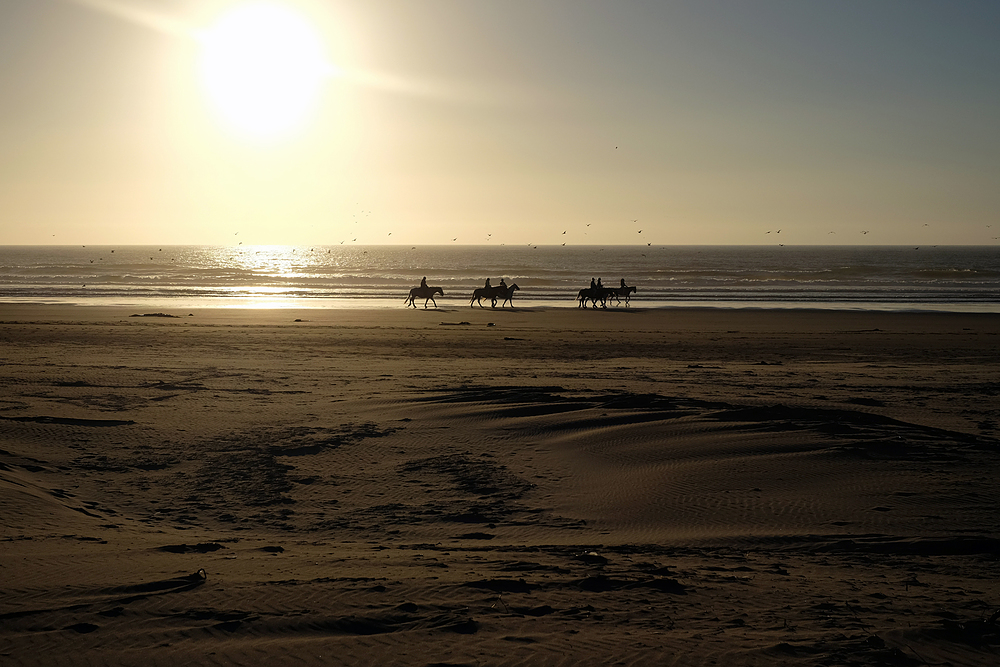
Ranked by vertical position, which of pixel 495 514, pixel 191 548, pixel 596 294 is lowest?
pixel 495 514

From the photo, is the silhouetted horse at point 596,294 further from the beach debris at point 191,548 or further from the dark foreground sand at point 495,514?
the beach debris at point 191,548

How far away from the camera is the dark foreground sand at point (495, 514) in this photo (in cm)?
418

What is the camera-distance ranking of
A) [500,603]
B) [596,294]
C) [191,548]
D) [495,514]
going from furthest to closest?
[596,294] → [495,514] → [191,548] → [500,603]

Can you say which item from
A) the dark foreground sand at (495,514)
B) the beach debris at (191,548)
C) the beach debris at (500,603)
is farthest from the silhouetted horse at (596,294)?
the beach debris at (500,603)

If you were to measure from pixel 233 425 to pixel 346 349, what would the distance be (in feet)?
29.2

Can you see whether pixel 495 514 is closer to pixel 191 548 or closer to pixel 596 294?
pixel 191 548

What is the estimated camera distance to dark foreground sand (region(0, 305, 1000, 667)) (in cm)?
418

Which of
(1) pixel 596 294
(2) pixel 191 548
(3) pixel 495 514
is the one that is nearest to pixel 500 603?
(3) pixel 495 514

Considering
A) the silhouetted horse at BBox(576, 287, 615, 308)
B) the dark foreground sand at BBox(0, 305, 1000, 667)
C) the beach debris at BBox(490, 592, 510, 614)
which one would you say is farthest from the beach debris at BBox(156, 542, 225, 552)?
the silhouetted horse at BBox(576, 287, 615, 308)

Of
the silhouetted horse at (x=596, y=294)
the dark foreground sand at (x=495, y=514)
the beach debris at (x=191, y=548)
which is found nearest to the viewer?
the dark foreground sand at (x=495, y=514)

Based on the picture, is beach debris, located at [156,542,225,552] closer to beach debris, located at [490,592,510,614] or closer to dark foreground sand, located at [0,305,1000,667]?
dark foreground sand, located at [0,305,1000,667]

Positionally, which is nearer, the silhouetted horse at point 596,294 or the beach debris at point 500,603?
the beach debris at point 500,603

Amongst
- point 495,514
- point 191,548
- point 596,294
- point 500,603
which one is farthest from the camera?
point 596,294

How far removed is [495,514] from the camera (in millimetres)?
6914
